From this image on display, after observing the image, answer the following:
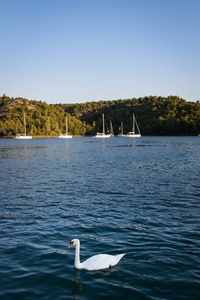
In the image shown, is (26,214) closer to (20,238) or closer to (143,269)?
(20,238)

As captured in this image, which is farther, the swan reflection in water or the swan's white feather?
the swan's white feather

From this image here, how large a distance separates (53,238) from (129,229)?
4249 mm

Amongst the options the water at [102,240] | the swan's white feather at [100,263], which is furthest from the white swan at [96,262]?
the water at [102,240]

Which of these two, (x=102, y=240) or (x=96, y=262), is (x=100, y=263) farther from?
(x=102, y=240)

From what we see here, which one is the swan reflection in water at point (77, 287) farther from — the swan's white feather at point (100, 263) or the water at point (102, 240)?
the swan's white feather at point (100, 263)

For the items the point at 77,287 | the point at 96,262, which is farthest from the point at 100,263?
the point at 77,287

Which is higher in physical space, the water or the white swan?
the white swan

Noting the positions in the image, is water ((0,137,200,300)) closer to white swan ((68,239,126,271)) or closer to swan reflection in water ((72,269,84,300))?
swan reflection in water ((72,269,84,300))

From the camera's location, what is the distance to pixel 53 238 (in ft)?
44.4

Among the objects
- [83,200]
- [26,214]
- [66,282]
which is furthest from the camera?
[83,200]

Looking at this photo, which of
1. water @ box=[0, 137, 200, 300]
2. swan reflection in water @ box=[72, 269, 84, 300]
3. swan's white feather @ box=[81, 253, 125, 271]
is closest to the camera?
swan reflection in water @ box=[72, 269, 84, 300]

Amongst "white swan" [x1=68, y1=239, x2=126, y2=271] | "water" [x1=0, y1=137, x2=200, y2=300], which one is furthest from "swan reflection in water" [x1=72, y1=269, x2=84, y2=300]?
"white swan" [x1=68, y1=239, x2=126, y2=271]

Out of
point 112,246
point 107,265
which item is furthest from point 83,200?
point 107,265

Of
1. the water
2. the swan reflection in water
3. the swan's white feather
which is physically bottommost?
the swan reflection in water
